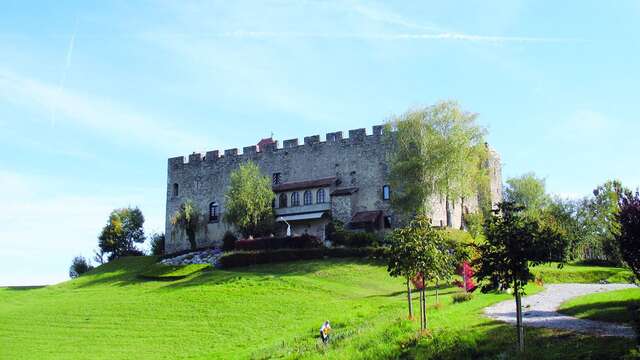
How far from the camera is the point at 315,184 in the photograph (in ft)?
179

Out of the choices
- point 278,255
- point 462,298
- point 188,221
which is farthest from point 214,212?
point 462,298

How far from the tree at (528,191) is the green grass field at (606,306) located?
47.6 metres

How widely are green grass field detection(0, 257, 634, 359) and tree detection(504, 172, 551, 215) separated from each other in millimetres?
34847

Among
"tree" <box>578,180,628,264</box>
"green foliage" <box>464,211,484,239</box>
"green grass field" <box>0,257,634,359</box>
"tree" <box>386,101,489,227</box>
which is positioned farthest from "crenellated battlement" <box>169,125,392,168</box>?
"tree" <box>578,180,628,264</box>

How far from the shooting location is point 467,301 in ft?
83.9

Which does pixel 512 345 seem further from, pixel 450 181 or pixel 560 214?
pixel 560 214

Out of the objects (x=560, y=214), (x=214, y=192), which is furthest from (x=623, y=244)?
(x=214, y=192)

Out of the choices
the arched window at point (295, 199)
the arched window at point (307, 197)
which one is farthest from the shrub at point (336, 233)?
the arched window at point (295, 199)

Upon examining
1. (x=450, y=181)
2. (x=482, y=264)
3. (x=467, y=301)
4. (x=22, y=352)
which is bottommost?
(x=22, y=352)

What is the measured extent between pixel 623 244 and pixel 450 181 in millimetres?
30028

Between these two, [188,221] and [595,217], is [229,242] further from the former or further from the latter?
[595,217]

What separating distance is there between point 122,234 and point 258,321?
127ft

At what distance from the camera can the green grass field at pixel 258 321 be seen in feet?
56.9

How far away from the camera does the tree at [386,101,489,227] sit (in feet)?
153
